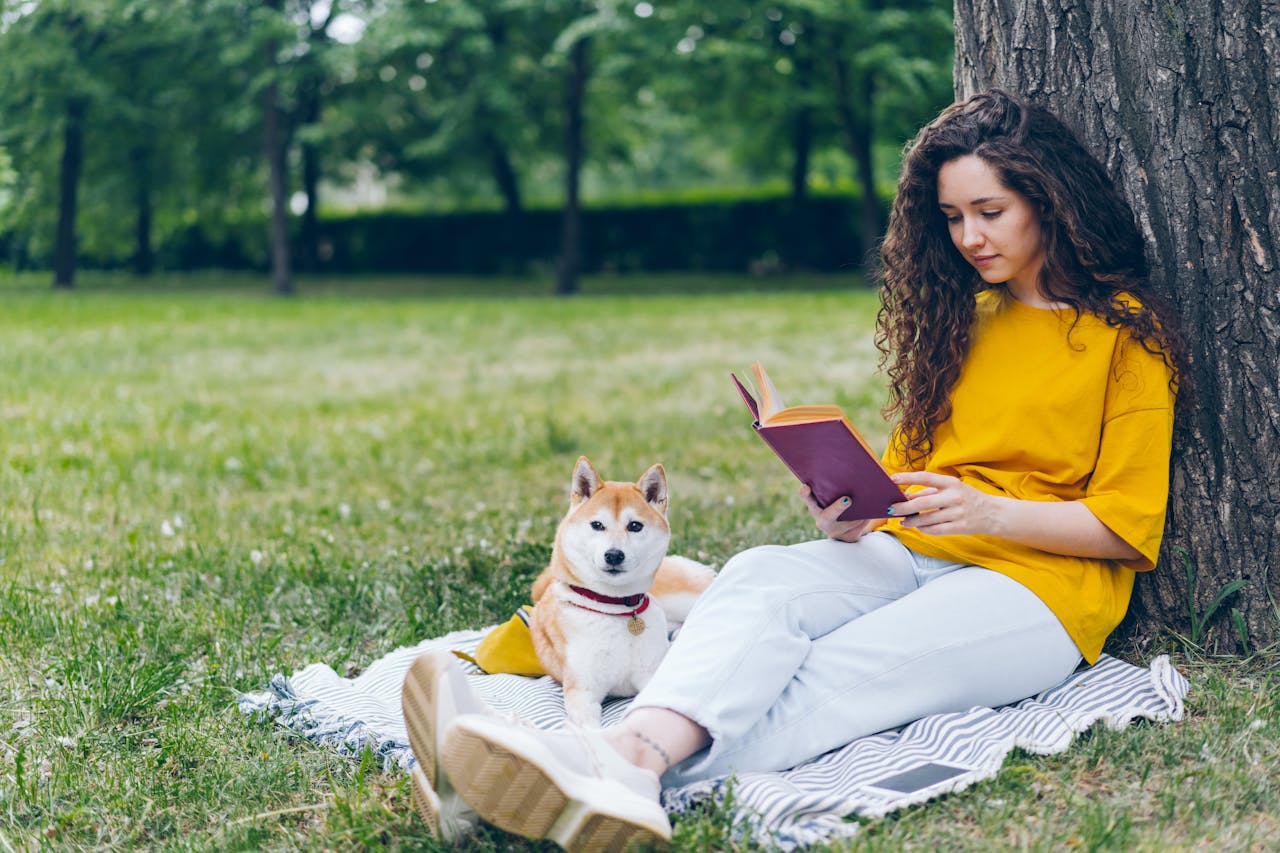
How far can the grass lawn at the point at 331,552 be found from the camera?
2635 mm

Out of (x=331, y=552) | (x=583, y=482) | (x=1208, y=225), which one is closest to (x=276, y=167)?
(x=331, y=552)

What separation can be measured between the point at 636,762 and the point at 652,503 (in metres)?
0.89

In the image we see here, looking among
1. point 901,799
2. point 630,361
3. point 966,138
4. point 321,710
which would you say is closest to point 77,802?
point 321,710

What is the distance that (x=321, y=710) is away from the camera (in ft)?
10.6

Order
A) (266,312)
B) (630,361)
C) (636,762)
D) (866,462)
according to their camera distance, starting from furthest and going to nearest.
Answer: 1. (266,312)
2. (630,361)
3. (866,462)
4. (636,762)

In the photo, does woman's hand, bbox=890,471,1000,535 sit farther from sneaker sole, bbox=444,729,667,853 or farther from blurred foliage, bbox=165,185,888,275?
blurred foliage, bbox=165,185,888,275

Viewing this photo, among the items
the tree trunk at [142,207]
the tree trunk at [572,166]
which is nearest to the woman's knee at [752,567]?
the tree trunk at [572,166]

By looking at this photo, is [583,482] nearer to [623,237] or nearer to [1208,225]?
[1208,225]

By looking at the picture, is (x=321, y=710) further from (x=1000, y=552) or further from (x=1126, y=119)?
(x=1126, y=119)

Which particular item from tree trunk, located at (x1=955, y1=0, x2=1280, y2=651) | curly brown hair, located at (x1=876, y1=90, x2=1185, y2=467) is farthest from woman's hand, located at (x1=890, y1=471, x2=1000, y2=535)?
tree trunk, located at (x1=955, y1=0, x2=1280, y2=651)

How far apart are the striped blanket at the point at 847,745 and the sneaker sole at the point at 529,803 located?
32 cm

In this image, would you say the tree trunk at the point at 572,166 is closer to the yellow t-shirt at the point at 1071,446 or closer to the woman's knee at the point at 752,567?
the yellow t-shirt at the point at 1071,446

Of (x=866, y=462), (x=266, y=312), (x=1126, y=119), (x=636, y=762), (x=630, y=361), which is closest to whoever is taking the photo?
(x=636, y=762)

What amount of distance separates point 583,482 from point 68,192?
24973 millimetres
